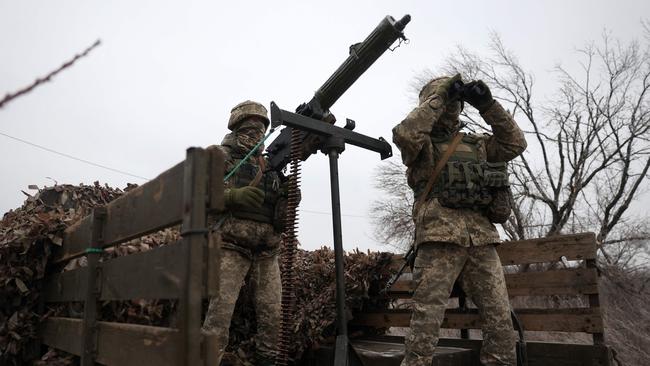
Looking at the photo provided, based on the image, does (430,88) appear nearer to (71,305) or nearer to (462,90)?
(462,90)

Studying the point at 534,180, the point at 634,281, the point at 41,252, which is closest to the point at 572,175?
the point at 534,180

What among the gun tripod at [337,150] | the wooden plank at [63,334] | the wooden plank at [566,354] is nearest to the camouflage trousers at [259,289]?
the gun tripod at [337,150]

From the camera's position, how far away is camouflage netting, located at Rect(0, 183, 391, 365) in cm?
366

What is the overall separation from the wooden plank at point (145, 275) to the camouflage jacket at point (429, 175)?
229 centimetres

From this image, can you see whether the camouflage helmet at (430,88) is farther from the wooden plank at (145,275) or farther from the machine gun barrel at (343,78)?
the wooden plank at (145,275)

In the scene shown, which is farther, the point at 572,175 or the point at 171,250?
the point at 572,175

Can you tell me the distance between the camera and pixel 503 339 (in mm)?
3648

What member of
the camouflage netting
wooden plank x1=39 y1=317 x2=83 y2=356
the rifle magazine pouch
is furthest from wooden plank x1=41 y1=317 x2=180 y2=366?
the rifle magazine pouch

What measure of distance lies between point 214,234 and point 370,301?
14.2 ft

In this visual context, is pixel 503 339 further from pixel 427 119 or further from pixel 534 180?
pixel 534 180

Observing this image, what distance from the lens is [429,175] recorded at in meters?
4.01

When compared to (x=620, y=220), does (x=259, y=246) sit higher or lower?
lower

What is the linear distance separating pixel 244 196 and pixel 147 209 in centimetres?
210

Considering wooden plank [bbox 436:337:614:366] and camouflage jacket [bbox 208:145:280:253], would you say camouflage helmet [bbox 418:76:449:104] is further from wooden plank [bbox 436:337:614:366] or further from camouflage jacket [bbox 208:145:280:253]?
wooden plank [bbox 436:337:614:366]
